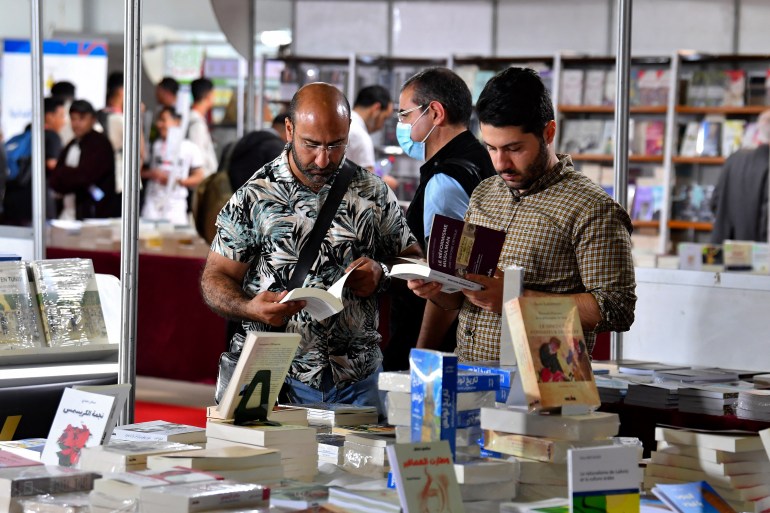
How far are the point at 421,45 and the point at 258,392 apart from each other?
9.16 metres

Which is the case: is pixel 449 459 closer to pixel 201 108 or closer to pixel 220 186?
pixel 220 186

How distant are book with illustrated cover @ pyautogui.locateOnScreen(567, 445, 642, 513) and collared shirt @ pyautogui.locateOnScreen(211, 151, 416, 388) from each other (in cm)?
116

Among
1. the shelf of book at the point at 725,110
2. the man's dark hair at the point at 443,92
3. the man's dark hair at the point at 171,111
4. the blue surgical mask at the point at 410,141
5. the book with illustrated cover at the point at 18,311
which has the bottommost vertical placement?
the book with illustrated cover at the point at 18,311

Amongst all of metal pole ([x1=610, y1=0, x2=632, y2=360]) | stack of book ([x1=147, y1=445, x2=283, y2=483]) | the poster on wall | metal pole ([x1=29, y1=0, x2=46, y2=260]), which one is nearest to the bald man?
stack of book ([x1=147, y1=445, x2=283, y2=483])

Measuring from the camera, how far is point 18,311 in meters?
3.39

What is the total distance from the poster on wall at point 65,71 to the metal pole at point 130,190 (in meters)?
8.88

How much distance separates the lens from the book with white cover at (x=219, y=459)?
2.13m

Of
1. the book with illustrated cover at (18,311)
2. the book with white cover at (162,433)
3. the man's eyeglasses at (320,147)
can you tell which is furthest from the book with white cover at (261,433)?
the book with illustrated cover at (18,311)

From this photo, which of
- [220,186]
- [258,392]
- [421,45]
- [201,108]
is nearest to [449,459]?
[258,392]

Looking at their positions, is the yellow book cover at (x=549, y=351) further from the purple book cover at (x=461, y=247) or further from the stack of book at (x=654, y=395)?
the stack of book at (x=654, y=395)

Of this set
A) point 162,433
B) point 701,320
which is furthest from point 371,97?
point 162,433

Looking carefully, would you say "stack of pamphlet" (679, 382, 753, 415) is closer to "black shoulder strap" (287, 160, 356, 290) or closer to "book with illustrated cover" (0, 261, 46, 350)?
"black shoulder strap" (287, 160, 356, 290)

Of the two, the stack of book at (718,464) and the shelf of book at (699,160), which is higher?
the shelf of book at (699,160)

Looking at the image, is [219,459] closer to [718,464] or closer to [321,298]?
[321,298]
